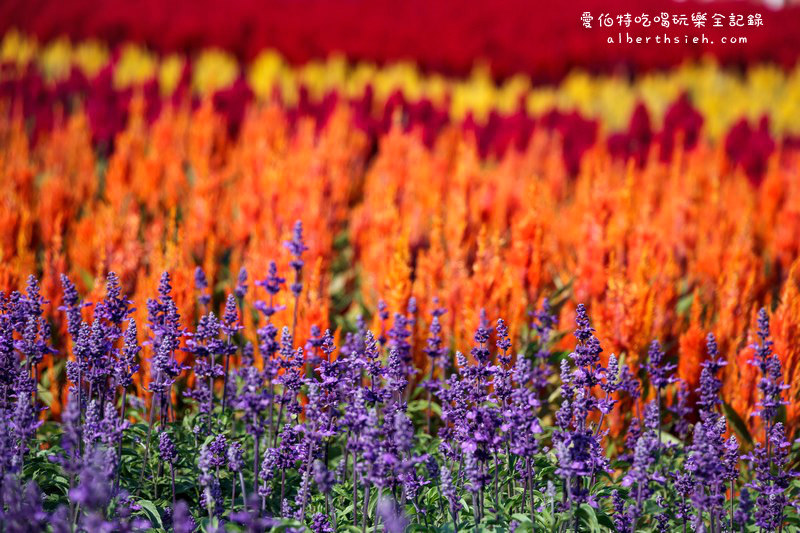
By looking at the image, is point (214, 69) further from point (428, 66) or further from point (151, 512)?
point (151, 512)

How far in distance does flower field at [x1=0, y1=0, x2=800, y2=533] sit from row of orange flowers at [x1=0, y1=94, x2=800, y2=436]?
22mm

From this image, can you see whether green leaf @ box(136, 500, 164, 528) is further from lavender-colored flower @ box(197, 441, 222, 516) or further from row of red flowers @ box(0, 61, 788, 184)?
row of red flowers @ box(0, 61, 788, 184)

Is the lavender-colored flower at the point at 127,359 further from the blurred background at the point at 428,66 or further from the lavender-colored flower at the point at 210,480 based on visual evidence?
the blurred background at the point at 428,66

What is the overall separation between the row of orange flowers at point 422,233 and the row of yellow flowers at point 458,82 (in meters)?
2.79

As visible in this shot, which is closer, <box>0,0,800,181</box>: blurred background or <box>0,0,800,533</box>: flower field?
<box>0,0,800,533</box>: flower field

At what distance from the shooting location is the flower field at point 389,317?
7.07 ft

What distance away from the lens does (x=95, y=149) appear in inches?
246

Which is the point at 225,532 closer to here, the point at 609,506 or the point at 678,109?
the point at 609,506

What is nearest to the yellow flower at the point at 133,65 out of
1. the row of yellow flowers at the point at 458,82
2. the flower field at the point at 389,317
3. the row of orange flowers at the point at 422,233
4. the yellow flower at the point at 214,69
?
the row of yellow flowers at the point at 458,82

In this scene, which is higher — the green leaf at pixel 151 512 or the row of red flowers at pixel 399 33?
the row of red flowers at pixel 399 33

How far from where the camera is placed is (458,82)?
35.6 feet

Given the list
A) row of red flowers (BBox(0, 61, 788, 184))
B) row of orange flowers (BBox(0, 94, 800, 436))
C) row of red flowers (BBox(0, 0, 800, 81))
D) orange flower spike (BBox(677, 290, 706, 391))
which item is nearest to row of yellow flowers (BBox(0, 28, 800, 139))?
row of red flowers (BBox(0, 0, 800, 81))

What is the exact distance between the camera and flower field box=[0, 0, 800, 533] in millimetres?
2156

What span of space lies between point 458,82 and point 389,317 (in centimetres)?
797
